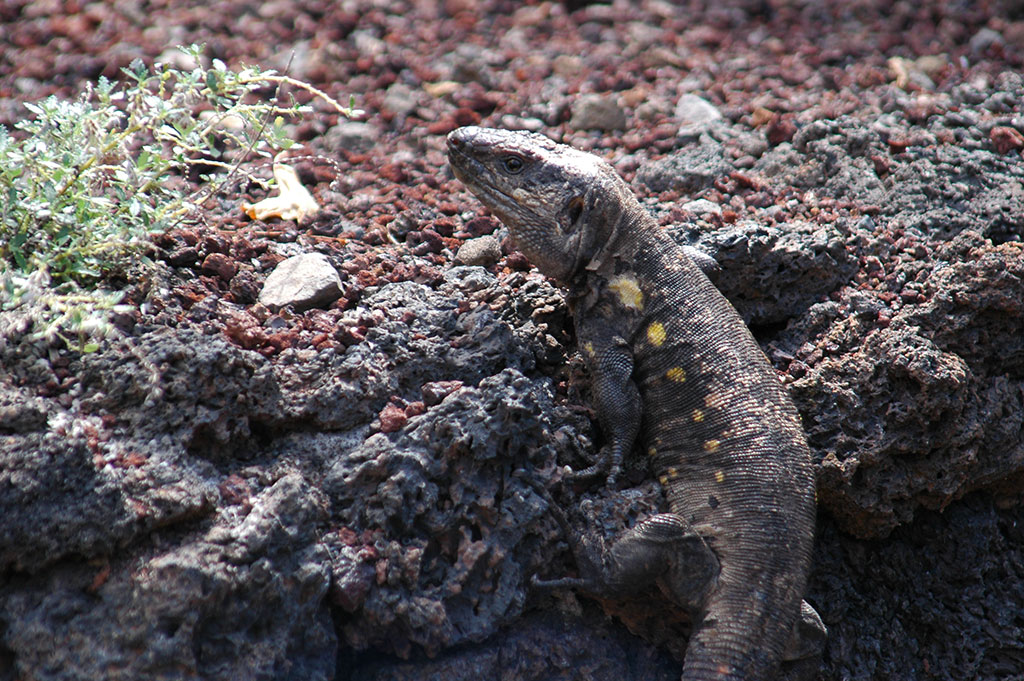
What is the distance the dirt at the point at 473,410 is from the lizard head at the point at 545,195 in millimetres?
335

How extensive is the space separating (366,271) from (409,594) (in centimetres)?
176

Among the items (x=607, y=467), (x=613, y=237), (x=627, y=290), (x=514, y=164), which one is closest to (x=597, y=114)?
(x=514, y=164)

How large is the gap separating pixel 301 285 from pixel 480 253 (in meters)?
1.09

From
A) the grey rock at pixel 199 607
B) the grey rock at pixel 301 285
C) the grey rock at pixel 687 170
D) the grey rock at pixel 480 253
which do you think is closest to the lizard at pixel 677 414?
the grey rock at pixel 480 253

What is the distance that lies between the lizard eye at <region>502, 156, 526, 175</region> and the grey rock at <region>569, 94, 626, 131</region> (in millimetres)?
2497

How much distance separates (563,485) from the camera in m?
3.66

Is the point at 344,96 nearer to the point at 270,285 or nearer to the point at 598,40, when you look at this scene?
the point at 598,40

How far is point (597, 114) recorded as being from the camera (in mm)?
6566

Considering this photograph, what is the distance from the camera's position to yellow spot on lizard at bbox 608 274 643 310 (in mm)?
4047

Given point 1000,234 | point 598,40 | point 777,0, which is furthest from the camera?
point 777,0

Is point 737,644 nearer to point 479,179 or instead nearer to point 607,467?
point 607,467

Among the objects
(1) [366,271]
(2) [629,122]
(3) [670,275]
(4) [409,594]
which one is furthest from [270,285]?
(2) [629,122]

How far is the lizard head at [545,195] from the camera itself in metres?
4.12

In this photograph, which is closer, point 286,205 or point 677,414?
point 677,414
